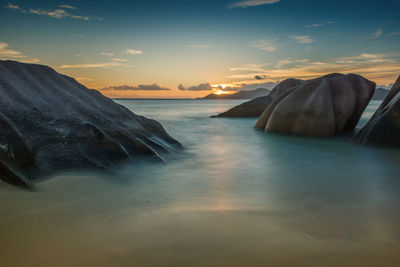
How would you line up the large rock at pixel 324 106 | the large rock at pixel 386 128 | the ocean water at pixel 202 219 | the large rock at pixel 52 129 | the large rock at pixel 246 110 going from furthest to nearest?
the large rock at pixel 246 110
the large rock at pixel 324 106
the large rock at pixel 386 128
the large rock at pixel 52 129
the ocean water at pixel 202 219

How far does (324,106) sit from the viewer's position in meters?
8.84

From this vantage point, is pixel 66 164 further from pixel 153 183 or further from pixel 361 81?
pixel 361 81

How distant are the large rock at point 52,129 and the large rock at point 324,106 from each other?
514 centimetres

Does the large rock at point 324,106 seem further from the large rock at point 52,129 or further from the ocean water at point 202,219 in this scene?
the large rock at point 52,129

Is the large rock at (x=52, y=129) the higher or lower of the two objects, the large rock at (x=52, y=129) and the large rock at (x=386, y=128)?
the higher

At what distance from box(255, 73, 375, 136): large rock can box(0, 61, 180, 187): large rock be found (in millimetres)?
5137

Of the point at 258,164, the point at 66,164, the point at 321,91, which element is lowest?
the point at 258,164

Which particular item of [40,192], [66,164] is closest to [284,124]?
[66,164]

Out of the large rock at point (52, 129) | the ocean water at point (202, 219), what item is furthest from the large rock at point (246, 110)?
the ocean water at point (202, 219)

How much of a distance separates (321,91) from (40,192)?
8.53 meters

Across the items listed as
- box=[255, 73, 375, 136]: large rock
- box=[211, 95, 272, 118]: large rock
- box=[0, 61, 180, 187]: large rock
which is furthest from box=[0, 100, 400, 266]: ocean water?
box=[211, 95, 272, 118]: large rock

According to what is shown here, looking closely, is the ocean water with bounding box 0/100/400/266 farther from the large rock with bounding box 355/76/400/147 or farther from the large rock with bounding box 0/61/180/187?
the large rock with bounding box 355/76/400/147

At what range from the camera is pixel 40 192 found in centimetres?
298

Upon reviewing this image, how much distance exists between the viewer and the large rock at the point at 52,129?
→ 3465mm
